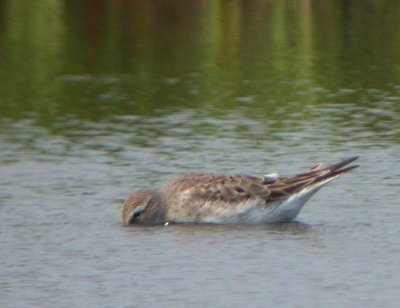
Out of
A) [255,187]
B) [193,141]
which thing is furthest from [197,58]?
[255,187]

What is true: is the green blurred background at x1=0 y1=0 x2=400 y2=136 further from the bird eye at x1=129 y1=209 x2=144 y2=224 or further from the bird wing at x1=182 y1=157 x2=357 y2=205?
the bird eye at x1=129 y1=209 x2=144 y2=224

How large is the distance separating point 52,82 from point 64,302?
37.8ft

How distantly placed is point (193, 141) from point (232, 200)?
3848mm

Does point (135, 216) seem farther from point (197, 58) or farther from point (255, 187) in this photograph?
point (197, 58)

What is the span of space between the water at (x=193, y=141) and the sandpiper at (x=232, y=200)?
0.52ft

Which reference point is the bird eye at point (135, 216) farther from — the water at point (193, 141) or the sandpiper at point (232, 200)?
the water at point (193, 141)

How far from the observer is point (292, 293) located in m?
10.4

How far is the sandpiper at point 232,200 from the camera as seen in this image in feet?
42.8

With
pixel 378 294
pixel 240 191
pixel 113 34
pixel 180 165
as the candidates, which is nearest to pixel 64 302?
pixel 378 294

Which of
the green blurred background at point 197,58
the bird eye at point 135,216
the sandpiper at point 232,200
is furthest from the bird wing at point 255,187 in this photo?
the green blurred background at point 197,58

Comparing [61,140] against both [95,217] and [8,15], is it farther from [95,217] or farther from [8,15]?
[8,15]

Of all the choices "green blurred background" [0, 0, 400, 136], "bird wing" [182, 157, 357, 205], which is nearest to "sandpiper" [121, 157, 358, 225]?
"bird wing" [182, 157, 357, 205]

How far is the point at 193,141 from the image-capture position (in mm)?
16875

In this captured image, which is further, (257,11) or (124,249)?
(257,11)
